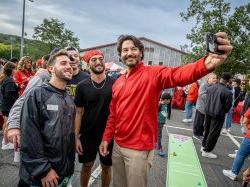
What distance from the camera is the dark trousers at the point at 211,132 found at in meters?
7.55

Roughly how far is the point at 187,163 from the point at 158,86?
4125mm

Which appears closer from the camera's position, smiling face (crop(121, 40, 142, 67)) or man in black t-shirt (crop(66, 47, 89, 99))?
smiling face (crop(121, 40, 142, 67))

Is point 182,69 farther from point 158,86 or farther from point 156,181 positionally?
point 156,181

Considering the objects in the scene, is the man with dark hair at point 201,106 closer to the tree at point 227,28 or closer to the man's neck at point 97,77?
the man's neck at point 97,77

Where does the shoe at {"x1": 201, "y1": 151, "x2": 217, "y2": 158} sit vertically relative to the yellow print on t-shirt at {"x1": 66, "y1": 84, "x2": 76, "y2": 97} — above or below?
below

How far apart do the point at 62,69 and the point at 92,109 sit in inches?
45.4

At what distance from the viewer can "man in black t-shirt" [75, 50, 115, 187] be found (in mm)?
4148

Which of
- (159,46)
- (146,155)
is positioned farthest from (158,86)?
(159,46)

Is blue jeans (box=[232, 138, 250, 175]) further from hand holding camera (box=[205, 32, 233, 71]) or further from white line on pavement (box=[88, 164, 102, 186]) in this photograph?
hand holding camera (box=[205, 32, 233, 71])

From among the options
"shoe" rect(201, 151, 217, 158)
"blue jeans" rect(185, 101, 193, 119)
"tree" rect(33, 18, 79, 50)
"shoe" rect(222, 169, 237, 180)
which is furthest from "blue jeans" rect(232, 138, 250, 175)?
"tree" rect(33, 18, 79, 50)

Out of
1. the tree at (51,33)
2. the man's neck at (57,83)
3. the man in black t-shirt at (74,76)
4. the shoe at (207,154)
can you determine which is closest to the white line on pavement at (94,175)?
the man in black t-shirt at (74,76)

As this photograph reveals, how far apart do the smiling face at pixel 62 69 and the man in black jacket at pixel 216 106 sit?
5.15 m

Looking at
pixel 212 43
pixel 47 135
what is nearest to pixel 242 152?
pixel 212 43

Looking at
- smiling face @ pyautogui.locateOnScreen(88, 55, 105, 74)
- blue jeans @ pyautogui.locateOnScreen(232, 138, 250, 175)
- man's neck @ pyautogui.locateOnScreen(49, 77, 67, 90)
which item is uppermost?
smiling face @ pyautogui.locateOnScreen(88, 55, 105, 74)
